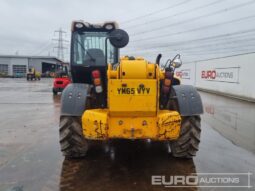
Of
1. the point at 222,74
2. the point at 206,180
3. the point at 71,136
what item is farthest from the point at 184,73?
the point at 206,180

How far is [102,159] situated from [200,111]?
6.85 feet

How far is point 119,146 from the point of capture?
23.1 ft

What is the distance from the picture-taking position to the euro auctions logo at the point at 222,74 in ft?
65.5

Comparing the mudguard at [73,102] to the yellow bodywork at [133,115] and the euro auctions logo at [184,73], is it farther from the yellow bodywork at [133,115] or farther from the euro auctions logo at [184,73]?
the euro auctions logo at [184,73]

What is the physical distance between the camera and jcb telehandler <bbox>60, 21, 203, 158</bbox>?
17.3 feet

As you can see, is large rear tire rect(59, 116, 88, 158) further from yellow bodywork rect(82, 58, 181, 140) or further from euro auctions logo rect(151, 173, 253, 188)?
euro auctions logo rect(151, 173, 253, 188)

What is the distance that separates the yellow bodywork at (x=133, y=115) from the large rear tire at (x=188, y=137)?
63 centimetres

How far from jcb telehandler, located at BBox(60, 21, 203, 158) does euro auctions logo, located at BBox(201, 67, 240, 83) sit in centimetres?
1400

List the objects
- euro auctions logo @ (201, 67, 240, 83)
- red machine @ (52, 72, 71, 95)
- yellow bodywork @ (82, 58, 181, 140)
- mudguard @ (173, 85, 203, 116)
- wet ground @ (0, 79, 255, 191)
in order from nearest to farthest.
Result: wet ground @ (0, 79, 255, 191)
yellow bodywork @ (82, 58, 181, 140)
mudguard @ (173, 85, 203, 116)
euro auctions logo @ (201, 67, 240, 83)
red machine @ (52, 72, 71, 95)

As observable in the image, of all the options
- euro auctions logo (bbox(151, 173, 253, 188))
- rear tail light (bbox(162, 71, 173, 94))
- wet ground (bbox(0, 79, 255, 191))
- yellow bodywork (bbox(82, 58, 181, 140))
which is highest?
rear tail light (bbox(162, 71, 173, 94))

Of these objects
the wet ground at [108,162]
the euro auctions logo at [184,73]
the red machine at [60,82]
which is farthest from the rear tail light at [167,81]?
the euro auctions logo at [184,73]

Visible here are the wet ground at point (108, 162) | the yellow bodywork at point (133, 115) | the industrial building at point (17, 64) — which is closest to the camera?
the wet ground at point (108, 162)

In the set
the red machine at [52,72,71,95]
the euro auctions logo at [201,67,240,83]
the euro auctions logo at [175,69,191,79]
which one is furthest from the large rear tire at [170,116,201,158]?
the euro auctions logo at [175,69,191,79]

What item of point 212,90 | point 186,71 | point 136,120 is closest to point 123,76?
point 136,120
